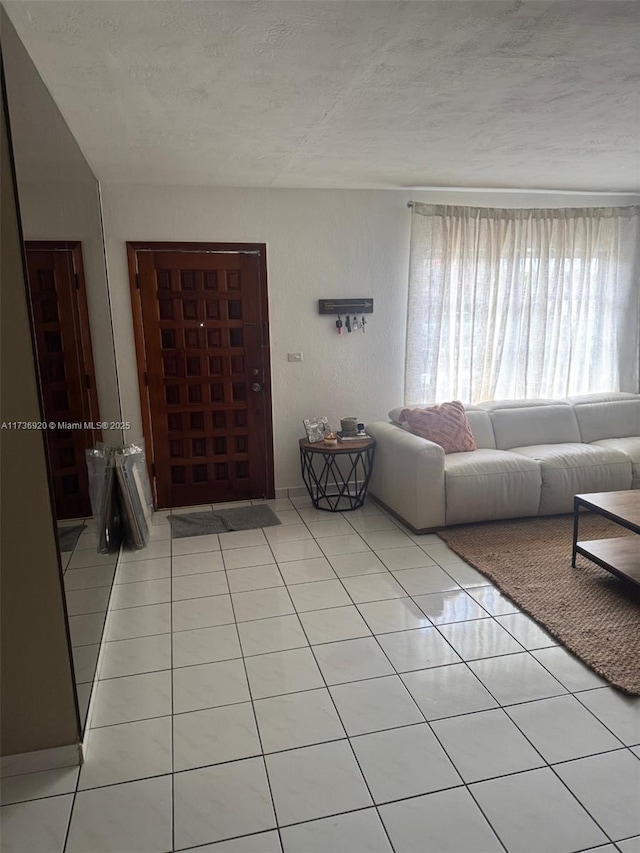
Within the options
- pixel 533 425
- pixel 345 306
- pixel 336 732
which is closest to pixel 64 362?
pixel 336 732

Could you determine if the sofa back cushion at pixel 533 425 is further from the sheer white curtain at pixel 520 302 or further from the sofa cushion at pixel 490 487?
the sofa cushion at pixel 490 487

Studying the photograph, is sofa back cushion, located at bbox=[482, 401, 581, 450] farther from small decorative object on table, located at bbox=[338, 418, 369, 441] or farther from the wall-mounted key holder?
the wall-mounted key holder

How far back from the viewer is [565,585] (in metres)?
2.96

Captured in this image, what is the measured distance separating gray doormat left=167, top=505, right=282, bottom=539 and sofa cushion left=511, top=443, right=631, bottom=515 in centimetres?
194

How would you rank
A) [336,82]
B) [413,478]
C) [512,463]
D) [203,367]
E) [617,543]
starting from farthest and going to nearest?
1. [203,367]
2. [512,463]
3. [413,478]
4. [617,543]
5. [336,82]

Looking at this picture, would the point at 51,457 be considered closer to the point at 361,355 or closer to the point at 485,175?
the point at 361,355

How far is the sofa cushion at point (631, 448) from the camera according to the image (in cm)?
407

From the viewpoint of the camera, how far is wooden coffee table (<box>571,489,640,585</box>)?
9.26 ft

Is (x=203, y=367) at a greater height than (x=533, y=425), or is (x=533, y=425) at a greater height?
(x=203, y=367)

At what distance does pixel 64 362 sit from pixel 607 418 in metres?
4.26

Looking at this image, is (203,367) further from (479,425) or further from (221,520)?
(479,425)

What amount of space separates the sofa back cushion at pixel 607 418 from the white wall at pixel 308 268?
5.05ft

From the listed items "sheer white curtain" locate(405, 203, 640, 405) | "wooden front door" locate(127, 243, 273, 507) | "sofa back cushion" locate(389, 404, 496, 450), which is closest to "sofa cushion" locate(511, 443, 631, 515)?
"sofa back cushion" locate(389, 404, 496, 450)

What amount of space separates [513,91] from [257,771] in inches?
113
